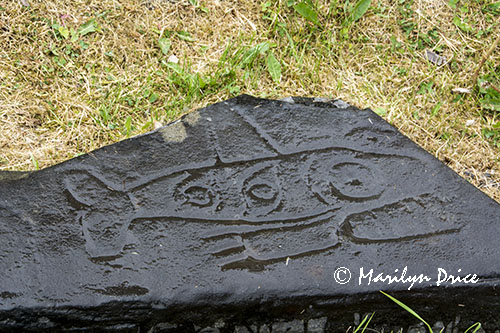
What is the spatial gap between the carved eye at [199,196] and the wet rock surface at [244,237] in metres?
0.01

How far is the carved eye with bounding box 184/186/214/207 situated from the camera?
90.4 inches

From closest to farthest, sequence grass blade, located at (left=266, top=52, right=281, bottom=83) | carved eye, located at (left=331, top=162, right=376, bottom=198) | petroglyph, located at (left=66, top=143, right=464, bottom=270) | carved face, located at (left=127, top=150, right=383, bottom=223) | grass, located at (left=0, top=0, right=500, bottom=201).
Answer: petroglyph, located at (left=66, top=143, right=464, bottom=270) → carved face, located at (left=127, top=150, right=383, bottom=223) → carved eye, located at (left=331, top=162, right=376, bottom=198) → grass, located at (left=0, top=0, right=500, bottom=201) → grass blade, located at (left=266, top=52, right=281, bottom=83)

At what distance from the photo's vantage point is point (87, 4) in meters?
3.36

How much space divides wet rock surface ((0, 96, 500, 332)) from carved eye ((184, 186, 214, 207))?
0.04 ft

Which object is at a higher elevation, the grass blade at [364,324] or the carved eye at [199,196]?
the carved eye at [199,196]

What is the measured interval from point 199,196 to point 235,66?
114 cm

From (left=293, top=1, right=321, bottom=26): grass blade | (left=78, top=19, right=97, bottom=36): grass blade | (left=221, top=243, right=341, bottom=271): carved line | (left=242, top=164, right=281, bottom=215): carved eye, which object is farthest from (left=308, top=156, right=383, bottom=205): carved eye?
(left=78, top=19, right=97, bottom=36): grass blade

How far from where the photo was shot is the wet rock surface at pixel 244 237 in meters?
2.05

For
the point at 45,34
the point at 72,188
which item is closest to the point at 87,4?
the point at 45,34

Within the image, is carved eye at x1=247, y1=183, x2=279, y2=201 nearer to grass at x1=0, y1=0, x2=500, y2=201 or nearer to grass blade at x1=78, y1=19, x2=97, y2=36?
grass at x1=0, y1=0, x2=500, y2=201

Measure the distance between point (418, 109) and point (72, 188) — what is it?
1.97m

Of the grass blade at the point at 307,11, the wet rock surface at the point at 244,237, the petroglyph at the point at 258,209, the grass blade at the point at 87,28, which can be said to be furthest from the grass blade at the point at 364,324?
the grass blade at the point at 87,28

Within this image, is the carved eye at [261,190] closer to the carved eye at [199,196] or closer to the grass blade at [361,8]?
the carved eye at [199,196]

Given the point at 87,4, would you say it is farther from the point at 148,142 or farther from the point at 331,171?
the point at 331,171
